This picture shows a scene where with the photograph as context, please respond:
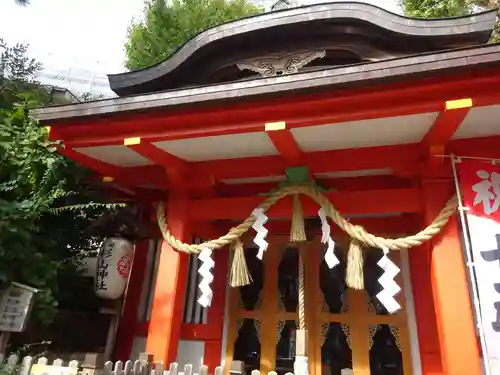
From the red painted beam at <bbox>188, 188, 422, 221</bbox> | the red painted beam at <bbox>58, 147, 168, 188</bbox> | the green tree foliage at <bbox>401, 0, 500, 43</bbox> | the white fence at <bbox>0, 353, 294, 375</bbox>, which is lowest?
the white fence at <bbox>0, 353, 294, 375</bbox>

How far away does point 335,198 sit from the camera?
164 inches

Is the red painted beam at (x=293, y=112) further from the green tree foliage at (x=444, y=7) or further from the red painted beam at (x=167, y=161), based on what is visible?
the green tree foliage at (x=444, y=7)

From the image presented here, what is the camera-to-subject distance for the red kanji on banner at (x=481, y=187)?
332 centimetres

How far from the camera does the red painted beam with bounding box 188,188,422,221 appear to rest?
399 centimetres

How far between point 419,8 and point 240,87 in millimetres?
11378

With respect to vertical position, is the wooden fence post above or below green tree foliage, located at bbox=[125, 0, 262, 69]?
below

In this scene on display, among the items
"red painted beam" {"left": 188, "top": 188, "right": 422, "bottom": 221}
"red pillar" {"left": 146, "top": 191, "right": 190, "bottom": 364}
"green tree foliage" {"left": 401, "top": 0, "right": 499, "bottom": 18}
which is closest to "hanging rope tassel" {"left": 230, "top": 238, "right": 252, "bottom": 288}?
"red painted beam" {"left": 188, "top": 188, "right": 422, "bottom": 221}

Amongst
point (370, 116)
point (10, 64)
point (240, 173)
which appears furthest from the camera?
point (10, 64)

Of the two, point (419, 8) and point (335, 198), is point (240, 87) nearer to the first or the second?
point (335, 198)

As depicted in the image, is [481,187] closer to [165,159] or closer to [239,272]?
[239,272]

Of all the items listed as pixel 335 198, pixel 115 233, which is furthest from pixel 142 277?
pixel 335 198

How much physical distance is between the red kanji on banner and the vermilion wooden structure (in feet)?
0.67

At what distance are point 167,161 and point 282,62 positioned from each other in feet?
6.65

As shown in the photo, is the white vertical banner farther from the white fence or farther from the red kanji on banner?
the white fence
